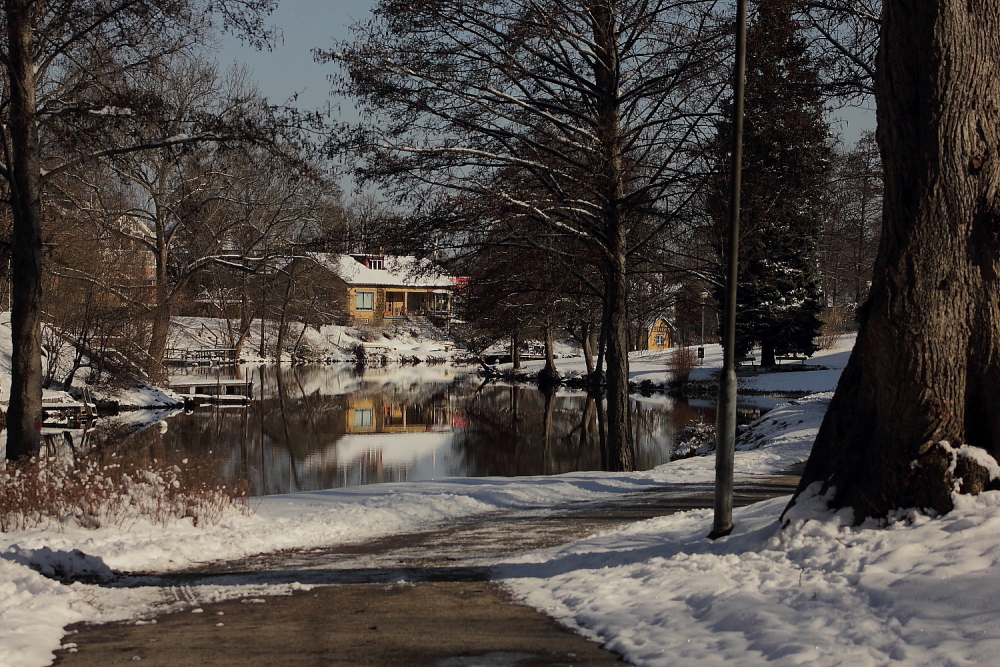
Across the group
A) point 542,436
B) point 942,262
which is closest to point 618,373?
point 942,262

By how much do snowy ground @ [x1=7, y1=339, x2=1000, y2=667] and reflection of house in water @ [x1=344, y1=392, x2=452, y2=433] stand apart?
1941cm

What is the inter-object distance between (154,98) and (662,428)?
822 inches

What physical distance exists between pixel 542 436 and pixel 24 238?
18422 mm

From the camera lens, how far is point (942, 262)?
6.76 meters

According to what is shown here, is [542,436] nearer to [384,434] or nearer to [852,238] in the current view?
[384,434]

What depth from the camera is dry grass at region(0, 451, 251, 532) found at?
9.74 m

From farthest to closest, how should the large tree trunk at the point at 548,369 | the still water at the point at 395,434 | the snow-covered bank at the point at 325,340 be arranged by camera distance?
the snow-covered bank at the point at 325,340 → the large tree trunk at the point at 548,369 → the still water at the point at 395,434

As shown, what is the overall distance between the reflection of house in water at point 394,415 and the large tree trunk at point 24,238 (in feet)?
53.9

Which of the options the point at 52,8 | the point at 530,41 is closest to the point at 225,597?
the point at 52,8

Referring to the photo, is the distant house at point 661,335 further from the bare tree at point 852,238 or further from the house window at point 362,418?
the house window at point 362,418

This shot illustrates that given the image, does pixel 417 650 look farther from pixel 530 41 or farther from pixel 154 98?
pixel 530 41

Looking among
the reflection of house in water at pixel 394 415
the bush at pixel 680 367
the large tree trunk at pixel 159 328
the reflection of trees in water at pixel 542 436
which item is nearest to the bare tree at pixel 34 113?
the reflection of trees in water at pixel 542 436

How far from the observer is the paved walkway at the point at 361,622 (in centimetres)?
578

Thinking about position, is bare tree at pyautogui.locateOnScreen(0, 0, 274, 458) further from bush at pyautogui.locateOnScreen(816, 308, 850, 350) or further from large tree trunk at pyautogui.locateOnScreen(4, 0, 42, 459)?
bush at pyautogui.locateOnScreen(816, 308, 850, 350)
